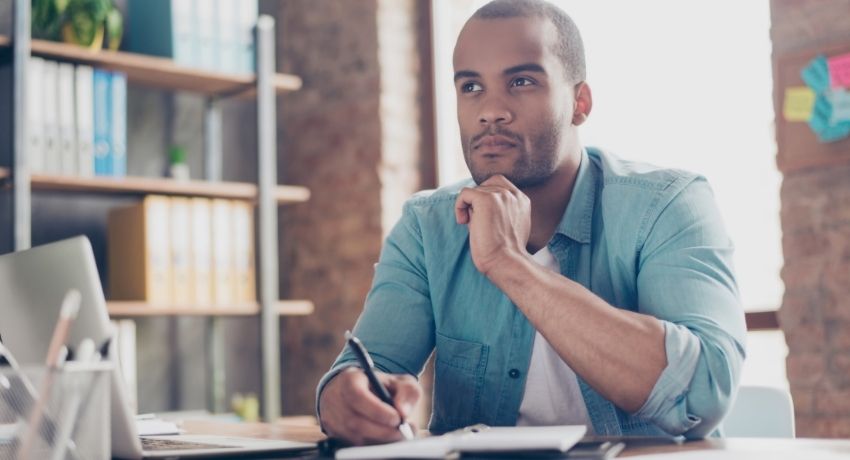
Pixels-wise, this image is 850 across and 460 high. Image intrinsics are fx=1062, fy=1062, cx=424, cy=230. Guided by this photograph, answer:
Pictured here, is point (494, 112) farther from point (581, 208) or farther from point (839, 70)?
point (839, 70)

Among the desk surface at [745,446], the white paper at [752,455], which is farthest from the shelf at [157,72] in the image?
the white paper at [752,455]

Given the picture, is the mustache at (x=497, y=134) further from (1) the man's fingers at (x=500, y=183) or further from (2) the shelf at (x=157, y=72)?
(2) the shelf at (x=157, y=72)

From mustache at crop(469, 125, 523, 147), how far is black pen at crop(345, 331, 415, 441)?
521 millimetres

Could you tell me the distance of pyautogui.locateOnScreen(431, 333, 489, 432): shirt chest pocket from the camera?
1.60 metres

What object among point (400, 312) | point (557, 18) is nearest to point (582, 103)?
point (557, 18)

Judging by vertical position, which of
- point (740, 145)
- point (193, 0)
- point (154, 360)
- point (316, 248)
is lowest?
point (154, 360)

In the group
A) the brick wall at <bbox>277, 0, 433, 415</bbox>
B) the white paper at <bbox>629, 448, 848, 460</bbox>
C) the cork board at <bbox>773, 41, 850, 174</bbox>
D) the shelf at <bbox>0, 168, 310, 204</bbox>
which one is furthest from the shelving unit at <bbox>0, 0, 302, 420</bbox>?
the white paper at <bbox>629, 448, 848, 460</bbox>

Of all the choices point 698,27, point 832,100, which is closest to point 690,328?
point 832,100

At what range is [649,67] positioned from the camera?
3.29 metres

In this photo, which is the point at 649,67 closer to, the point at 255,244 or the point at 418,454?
the point at 255,244

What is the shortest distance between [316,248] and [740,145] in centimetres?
152

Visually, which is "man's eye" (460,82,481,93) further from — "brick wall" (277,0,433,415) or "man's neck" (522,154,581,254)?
"brick wall" (277,0,433,415)

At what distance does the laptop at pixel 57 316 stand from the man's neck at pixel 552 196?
663 mm

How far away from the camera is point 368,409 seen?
4.02 ft
